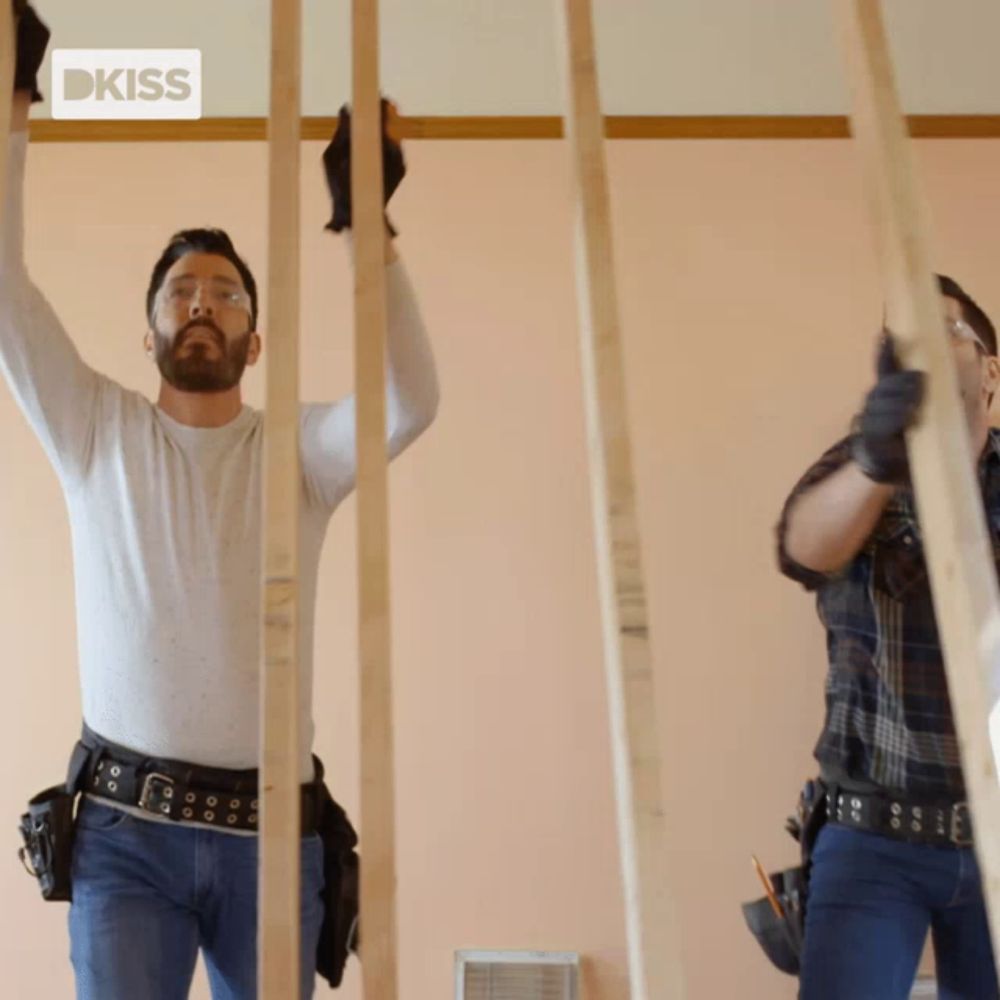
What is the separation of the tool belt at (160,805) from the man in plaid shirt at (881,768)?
49 cm

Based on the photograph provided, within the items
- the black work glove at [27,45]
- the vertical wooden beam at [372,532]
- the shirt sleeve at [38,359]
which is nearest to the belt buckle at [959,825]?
the vertical wooden beam at [372,532]

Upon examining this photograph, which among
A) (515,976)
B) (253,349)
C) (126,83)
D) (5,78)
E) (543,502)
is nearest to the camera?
(5,78)

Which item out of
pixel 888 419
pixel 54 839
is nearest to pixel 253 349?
pixel 54 839

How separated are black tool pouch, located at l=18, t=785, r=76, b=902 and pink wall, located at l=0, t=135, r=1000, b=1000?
83 centimetres

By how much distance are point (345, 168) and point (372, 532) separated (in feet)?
1.40

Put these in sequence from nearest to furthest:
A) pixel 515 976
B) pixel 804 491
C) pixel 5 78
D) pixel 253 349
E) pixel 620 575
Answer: pixel 620 575 → pixel 5 78 → pixel 804 491 → pixel 253 349 → pixel 515 976

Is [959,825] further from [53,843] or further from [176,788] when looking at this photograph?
[53,843]

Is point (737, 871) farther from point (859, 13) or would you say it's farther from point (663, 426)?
point (859, 13)

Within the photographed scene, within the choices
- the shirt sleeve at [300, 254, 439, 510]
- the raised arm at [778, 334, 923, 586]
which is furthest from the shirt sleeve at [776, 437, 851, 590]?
the shirt sleeve at [300, 254, 439, 510]

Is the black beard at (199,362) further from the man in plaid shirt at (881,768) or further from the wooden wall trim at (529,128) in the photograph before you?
the wooden wall trim at (529,128)

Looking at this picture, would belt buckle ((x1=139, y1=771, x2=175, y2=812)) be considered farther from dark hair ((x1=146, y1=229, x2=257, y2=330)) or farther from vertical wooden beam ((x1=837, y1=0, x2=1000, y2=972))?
vertical wooden beam ((x1=837, y1=0, x2=1000, y2=972))

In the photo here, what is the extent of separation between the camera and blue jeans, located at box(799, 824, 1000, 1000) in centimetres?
126

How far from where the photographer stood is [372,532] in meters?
1.01

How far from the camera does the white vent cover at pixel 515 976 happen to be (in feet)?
6.63
